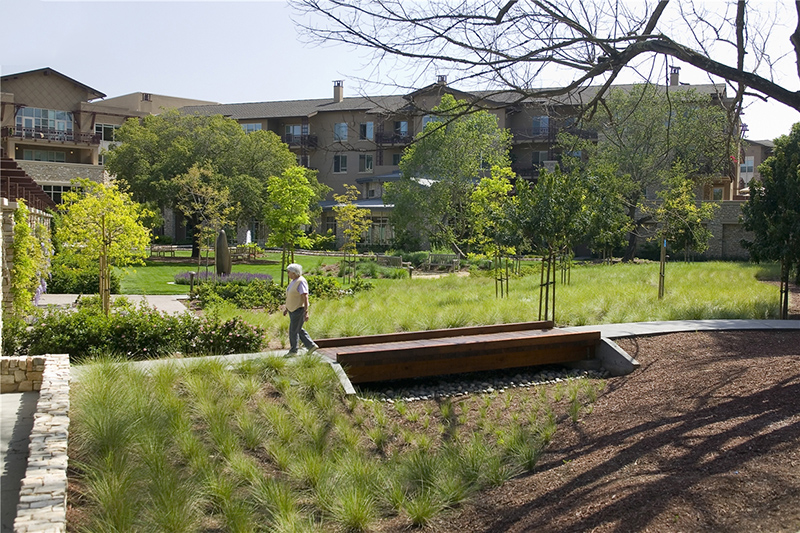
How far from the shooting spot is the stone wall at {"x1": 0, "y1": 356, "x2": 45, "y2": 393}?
8.87 metres

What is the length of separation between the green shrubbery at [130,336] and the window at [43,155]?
178ft

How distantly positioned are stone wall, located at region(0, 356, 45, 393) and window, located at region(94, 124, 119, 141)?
192 feet

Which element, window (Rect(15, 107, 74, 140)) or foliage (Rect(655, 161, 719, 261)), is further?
window (Rect(15, 107, 74, 140))

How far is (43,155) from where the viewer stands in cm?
5991

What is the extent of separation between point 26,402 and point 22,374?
2.37 ft

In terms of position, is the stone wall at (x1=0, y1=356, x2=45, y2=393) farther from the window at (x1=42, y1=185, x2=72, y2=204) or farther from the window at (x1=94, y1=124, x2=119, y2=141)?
the window at (x1=94, y1=124, x2=119, y2=141)

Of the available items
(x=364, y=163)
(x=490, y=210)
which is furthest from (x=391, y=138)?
(x=490, y=210)

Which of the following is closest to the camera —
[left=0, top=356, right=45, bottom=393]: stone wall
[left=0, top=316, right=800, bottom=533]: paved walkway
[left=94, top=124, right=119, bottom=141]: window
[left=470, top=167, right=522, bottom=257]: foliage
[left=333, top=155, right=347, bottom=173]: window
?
[left=0, top=316, right=800, bottom=533]: paved walkway

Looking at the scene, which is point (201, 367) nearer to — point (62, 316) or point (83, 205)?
point (62, 316)

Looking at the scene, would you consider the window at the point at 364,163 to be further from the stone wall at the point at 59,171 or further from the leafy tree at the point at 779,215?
the leafy tree at the point at 779,215

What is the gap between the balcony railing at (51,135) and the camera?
5683 cm

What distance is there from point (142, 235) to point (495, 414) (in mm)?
9892

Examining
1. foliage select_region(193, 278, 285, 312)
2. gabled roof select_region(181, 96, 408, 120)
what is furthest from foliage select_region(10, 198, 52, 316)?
gabled roof select_region(181, 96, 408, 120)

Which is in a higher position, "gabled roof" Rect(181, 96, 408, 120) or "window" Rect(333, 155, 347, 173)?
"gabled roof" Rect(181, 96, 408, 120)
